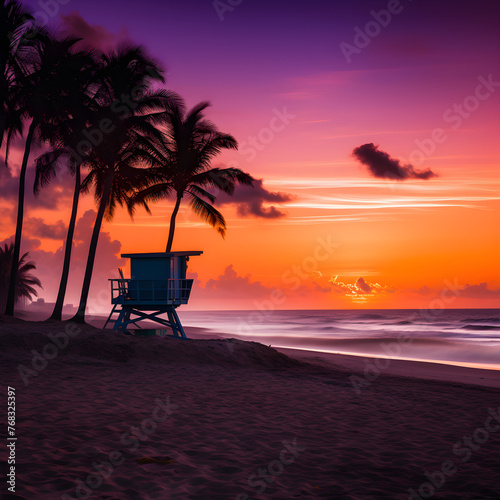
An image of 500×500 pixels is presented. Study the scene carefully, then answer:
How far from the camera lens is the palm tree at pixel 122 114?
23.3 m

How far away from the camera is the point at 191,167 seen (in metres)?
26.3

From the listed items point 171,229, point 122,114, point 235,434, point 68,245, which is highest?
point 122,114

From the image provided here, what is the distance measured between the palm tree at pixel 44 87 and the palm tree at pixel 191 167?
5.37m

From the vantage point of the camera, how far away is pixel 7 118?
2209cm

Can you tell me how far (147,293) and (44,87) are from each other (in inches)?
397

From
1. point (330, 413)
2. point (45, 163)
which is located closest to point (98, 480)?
point (330, 413)

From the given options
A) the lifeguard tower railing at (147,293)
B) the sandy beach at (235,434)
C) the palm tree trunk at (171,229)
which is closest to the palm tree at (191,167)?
the palm tree trunk at (171,229)

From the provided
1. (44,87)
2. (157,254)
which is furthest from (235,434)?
(44,87)

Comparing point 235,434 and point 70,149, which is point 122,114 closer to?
point 70,149

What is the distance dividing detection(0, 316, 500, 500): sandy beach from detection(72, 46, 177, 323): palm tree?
12.0 m


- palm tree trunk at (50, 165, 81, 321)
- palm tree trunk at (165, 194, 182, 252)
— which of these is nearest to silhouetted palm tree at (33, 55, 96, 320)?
palm tree trunk at (50, 165, 81, 321)

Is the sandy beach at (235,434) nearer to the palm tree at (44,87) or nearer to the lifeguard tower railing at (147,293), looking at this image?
the lifeguard tower railing at (147,293)

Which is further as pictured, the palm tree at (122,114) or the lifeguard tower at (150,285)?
the palm tree at (122,114)

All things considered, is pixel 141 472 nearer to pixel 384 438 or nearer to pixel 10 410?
pixel 10 410
